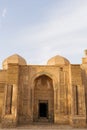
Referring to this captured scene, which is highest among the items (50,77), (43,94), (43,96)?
(50,77)

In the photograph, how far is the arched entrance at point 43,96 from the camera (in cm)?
1653

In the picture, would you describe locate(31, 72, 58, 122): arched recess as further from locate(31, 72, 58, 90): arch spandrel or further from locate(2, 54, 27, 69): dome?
locate(2, 54, 27, 69): dome

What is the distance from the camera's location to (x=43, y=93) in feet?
55.9

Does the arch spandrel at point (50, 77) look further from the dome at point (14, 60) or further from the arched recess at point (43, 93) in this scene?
the dome at point (14, 60)

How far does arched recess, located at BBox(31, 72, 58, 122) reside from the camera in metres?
16.3

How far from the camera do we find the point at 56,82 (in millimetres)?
16328

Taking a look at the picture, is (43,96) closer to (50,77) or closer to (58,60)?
(50,77)

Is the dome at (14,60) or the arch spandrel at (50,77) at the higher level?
the dome at (14,60)

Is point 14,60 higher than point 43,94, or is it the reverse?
point 14,60

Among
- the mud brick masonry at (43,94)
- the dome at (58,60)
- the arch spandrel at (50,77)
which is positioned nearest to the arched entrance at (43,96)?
the mud brick masonry at (43,94)

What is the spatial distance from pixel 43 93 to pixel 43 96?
0.29 m

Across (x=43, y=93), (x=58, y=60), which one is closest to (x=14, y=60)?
(x=58, y=60)

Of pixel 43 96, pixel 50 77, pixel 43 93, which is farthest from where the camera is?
pixel 43 93

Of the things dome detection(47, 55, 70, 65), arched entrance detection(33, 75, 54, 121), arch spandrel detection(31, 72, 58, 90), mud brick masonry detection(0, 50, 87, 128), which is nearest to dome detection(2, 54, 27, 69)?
dome detection(47, 55, 70, 65)
